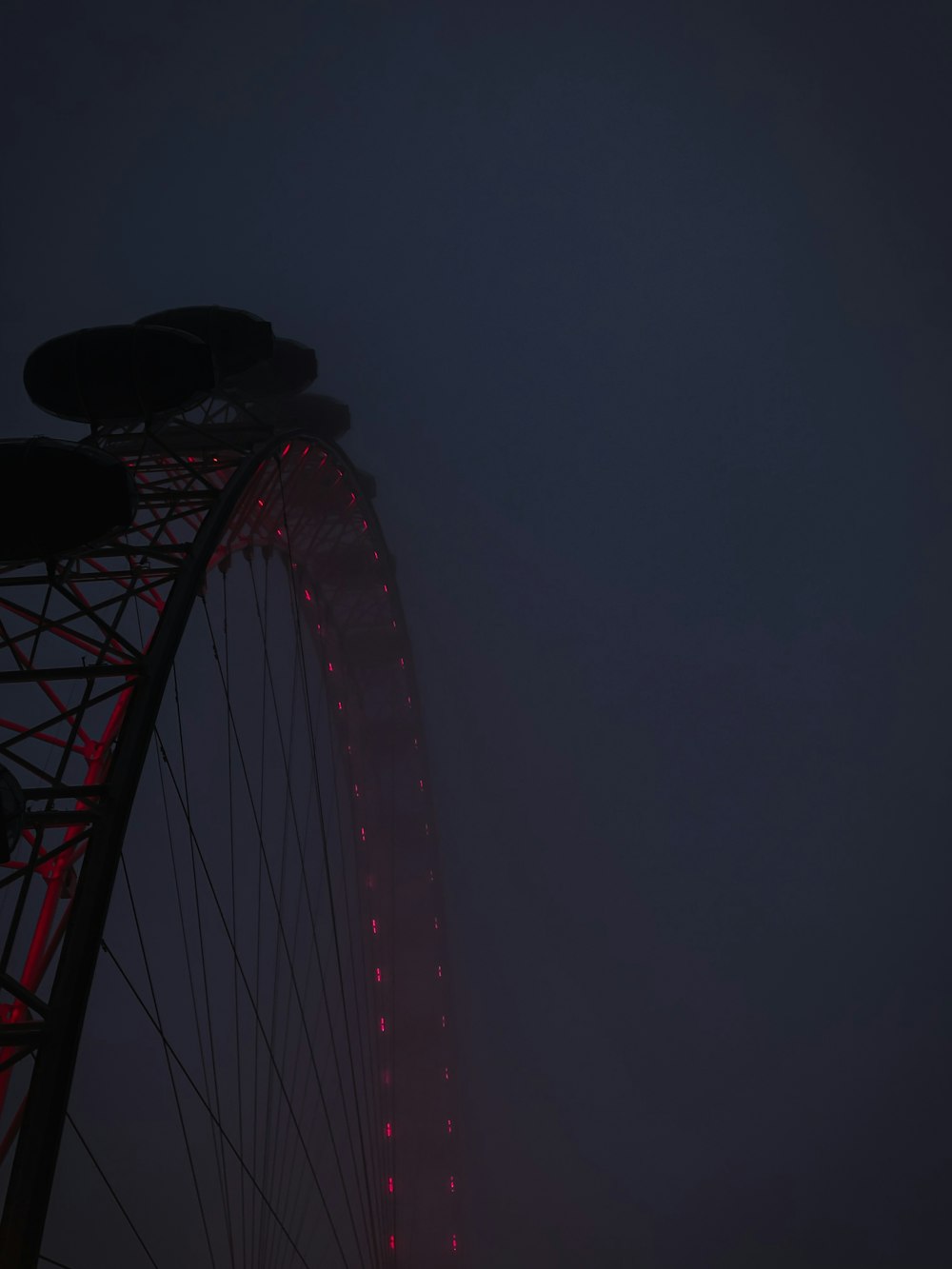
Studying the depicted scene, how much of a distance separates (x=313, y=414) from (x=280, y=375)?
94.5 inches

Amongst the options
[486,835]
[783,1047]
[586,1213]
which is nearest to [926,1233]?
[783,1047]

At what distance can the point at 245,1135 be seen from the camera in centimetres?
3612

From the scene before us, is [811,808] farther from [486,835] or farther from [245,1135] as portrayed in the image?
[245,1135]

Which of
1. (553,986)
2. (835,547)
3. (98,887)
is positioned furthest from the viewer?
(835,547)

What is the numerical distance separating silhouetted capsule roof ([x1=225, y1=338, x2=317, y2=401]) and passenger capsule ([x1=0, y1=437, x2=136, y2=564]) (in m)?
7.34

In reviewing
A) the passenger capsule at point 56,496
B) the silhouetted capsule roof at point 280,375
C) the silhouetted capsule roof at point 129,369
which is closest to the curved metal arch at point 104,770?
the silhouetted capsule roof at point 129,369

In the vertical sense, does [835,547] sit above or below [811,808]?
above

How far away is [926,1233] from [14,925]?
35009 millimetres

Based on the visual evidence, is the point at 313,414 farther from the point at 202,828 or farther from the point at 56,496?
the point at 202,828

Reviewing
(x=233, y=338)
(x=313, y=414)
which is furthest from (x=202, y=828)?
(x=233, y=338)

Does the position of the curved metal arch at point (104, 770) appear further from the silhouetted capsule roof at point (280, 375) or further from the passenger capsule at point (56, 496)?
the silhouetted capsule roof at point (280, 375)

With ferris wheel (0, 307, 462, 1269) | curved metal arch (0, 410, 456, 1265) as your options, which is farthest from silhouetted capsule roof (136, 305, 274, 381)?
curved metal arch (0, 410, 456, 1265)

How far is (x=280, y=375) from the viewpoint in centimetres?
1683

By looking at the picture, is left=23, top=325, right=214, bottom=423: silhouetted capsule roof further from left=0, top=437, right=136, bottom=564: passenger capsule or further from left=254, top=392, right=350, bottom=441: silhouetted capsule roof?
left=254, top=392, right=350, bottom=441: silhouetted capsule roof
